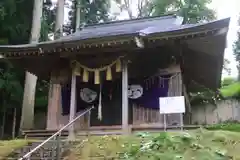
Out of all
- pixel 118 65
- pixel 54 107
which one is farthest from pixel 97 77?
pixel 54 107

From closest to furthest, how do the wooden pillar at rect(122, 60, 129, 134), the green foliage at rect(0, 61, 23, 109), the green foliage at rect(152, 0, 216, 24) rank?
the wooden pillar at rect(122, 60, 129, 134), the green foliage at rect(0, 61, 23, 109), the green foliage at rect(152, 0, 216, 24)

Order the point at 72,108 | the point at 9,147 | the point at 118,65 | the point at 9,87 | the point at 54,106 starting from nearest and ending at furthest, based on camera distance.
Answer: the point at 9,147, the point at 72,108, the point at 118,65, the point at 54,106, the point at 9,87

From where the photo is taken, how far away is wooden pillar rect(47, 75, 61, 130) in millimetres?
10641

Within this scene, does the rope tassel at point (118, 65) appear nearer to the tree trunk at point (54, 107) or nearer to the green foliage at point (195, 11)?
the tree trunk at point (54, 107)

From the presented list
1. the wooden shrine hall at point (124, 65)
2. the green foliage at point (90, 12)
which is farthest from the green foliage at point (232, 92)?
the green foliage at point (90, 12)

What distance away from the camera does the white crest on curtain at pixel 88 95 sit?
38.6 feet

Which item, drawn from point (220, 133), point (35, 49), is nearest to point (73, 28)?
point (35, 49)

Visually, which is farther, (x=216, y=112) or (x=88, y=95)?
(x=216, y=112)

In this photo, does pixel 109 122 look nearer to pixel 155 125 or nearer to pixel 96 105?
pixel 96 105

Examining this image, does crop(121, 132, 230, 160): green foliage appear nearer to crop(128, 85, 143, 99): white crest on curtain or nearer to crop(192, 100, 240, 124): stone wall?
crop(128, 85, 143, 99): white crest on curtain

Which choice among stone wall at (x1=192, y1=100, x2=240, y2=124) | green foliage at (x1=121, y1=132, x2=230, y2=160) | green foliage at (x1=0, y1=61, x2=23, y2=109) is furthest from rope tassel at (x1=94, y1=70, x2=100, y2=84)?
stone wall at (x1=192, y1=100, x2=240, y2=124)

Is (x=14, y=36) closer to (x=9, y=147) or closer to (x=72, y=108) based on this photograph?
(x=72, y=108)

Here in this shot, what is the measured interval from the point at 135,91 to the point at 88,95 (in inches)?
68.6

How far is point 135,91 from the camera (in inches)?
440
